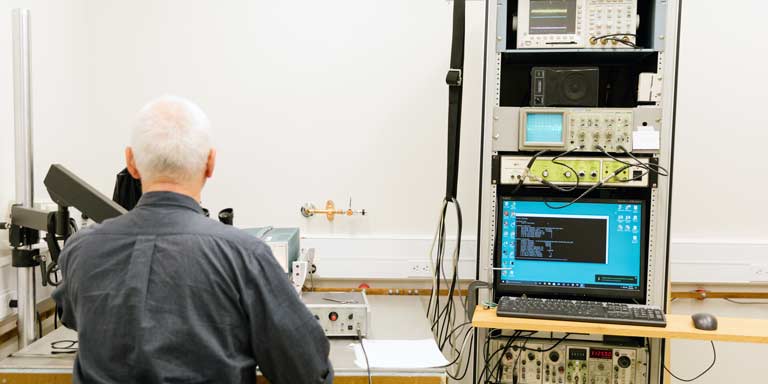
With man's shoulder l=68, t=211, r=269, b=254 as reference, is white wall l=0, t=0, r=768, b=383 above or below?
above

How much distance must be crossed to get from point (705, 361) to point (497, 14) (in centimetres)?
188

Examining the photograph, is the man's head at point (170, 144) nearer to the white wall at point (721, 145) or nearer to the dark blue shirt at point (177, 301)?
the dark blue shirt at point (177, 301)

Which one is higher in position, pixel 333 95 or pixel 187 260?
pixel 333 95

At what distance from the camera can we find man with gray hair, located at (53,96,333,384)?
3.62ft

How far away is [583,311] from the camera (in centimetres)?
181

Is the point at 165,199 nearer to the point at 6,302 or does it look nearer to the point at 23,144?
the point at 23,144

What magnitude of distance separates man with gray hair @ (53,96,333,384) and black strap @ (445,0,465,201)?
113 cm

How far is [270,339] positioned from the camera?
3.84 feet

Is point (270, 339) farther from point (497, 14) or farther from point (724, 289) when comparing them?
point (724, 289)

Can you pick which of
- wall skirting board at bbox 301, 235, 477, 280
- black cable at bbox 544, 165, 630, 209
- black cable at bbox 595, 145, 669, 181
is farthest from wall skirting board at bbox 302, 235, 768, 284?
black cable at bbox 595, 145, 669, 181

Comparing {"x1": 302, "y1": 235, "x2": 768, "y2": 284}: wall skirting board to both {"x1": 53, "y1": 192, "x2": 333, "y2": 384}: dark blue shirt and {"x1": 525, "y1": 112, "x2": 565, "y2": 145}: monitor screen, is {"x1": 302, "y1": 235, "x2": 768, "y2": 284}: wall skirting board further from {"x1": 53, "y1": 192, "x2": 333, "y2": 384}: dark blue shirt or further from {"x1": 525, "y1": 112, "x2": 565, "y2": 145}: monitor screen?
{"x1": 53, "y1": 192, "x2": 333, "y2": 384}: dark blue shirt

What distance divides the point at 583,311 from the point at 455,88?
3.23ft

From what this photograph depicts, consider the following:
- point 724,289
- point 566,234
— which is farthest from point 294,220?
point 724,289

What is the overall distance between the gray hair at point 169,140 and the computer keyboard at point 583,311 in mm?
1178
